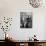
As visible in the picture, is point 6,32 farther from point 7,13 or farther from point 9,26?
point 7,13

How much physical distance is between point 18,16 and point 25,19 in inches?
9.9

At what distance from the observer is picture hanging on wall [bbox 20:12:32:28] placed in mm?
4050

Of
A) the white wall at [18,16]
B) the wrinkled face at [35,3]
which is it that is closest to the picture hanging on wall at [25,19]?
the white wall at [18,16]

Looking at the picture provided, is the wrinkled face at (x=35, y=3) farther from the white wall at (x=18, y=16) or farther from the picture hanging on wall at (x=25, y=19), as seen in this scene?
the picture hanging on wall at (x=25, y=19)

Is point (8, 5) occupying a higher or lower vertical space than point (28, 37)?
higher

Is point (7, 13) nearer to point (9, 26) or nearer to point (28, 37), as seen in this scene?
point (9, 26)

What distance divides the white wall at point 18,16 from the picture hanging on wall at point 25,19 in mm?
99

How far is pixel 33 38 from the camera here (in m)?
3.96

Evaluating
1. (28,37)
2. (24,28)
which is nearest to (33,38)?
(28,37)

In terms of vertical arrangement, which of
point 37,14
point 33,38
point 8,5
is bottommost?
point 33,38

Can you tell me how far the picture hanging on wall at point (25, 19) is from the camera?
4050 millimetres

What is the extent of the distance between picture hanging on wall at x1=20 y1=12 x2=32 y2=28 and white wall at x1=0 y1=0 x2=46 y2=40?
3.9 inches

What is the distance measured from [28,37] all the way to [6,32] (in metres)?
0.74

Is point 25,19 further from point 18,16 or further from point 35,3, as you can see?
point 35,3
